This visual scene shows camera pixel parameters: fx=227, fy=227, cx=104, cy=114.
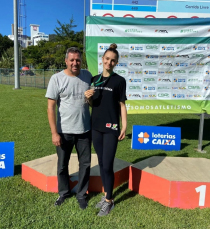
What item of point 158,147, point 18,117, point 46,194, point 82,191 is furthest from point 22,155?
point 18,117

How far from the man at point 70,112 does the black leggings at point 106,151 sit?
0.19 metres

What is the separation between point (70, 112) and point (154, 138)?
3.30 meters

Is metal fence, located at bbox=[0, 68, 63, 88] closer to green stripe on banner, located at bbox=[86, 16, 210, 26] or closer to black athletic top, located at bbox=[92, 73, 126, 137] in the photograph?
green stripe on banner, located at bbox=[86, 16, 210, 26]

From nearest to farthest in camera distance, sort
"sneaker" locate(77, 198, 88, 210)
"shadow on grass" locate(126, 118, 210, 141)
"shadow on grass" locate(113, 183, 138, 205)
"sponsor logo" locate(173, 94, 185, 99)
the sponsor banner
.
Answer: "sneaker" locate(77, 198, 88, 210) → "shadow on grass" locate(113, 183, 138, 205) → the sponsor banner → "sponsor logo" locate(173, 94, 185, 99) → "shadow on grass" locate(126, 118, 210, 141)

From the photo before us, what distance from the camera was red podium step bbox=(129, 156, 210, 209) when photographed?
307 cm

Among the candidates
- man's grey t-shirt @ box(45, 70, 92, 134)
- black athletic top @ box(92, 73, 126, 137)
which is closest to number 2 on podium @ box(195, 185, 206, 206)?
black athletic top @ box(92, 73, 126, 137)

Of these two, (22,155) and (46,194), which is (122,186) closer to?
(46,194)

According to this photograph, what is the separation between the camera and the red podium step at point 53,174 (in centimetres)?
339

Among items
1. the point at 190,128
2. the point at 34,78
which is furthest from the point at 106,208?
the point at 34,78

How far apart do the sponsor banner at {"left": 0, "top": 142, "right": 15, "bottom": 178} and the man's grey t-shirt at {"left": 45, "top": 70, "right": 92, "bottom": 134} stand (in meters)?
1.30

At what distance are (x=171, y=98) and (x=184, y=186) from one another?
3.02m

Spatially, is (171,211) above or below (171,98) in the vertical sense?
below

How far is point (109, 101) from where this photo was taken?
8.90ft

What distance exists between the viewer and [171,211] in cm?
300
